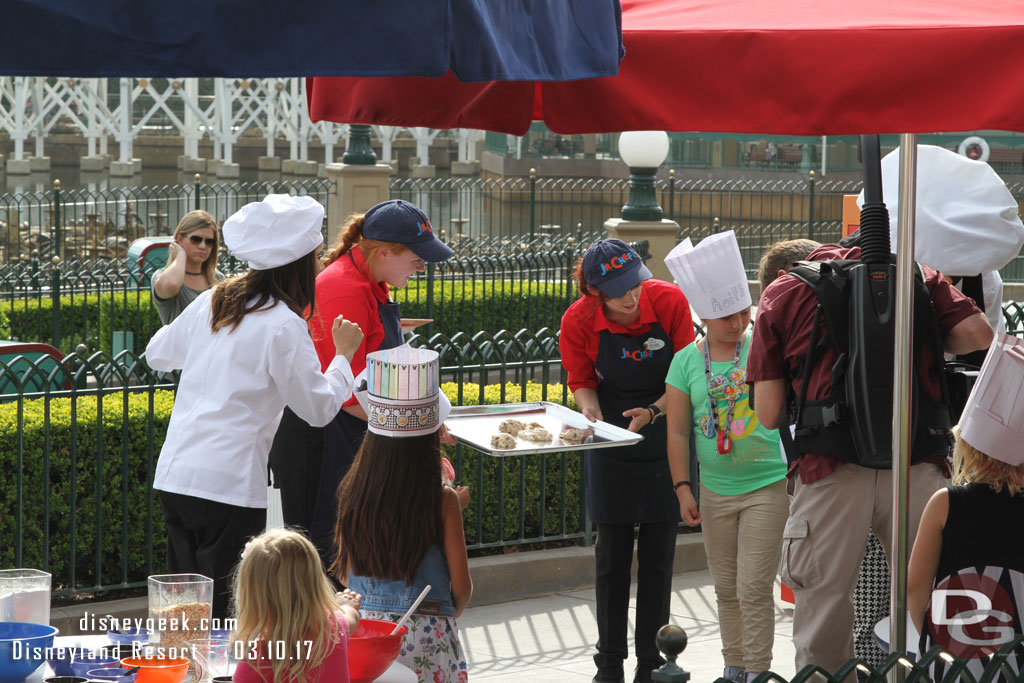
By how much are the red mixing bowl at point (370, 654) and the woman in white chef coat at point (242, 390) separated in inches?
45.2

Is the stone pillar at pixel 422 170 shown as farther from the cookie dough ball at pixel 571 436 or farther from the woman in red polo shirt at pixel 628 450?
the cookie dough ball at pixel 571 436

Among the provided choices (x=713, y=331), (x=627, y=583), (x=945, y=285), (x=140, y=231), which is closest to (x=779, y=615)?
(x=627, y=583)

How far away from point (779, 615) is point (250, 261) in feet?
11.6

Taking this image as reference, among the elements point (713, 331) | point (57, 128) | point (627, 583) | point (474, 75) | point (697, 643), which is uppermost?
point (57, 128)

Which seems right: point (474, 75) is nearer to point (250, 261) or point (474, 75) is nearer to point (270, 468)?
point (250, 261)

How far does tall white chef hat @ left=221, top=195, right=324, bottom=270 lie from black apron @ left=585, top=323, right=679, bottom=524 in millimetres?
1470

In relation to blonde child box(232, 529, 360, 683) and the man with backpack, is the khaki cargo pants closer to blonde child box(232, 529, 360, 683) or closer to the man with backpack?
the man with backpack

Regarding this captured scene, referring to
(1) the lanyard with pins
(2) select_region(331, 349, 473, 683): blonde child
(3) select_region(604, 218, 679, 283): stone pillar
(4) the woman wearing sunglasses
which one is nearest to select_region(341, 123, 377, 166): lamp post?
(3) select_region(604, 218, 679, 283): stone pillar

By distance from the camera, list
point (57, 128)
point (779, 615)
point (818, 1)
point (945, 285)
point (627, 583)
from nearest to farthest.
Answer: point (818, 1) < point (945, 285) < point (627, 583) < point (779, 615) < point (57, 128)

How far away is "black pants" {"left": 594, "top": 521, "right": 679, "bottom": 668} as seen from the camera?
548 cm

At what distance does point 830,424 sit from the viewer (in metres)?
4.24

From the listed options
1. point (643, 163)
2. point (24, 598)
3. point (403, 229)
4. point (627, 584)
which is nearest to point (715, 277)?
point (403, 229)

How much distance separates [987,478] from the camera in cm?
364

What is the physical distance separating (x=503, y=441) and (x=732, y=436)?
987mm
